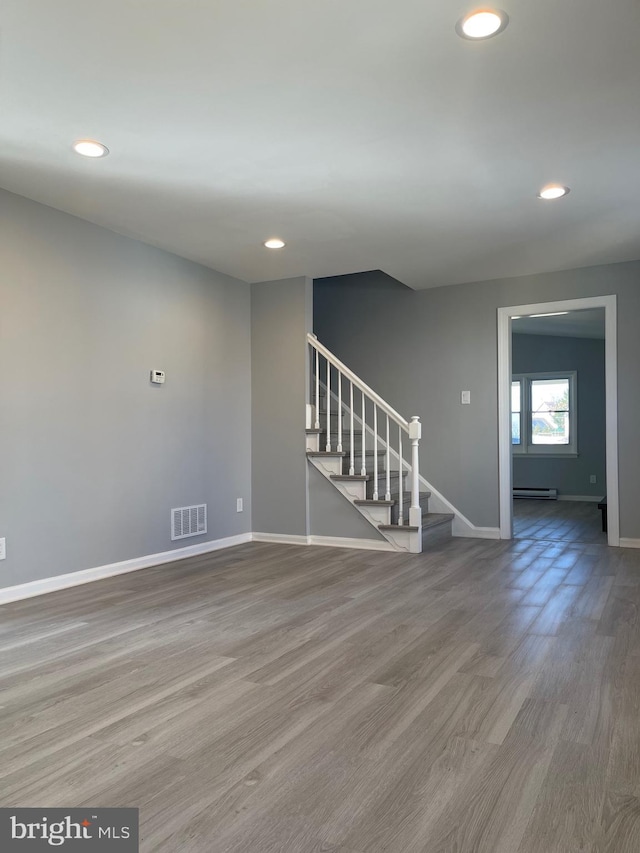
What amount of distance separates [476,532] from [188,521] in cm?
275

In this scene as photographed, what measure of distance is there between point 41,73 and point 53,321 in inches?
66.9

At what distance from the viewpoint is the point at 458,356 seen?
604cm

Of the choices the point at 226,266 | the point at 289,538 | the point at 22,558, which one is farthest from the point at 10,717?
the point at 226,266

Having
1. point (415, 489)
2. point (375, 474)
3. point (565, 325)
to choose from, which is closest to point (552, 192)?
point (415, 489)

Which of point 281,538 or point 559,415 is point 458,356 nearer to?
point 281,538

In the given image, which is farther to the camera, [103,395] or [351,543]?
[351,543]

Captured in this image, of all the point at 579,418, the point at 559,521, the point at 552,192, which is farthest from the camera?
the point at 579,418

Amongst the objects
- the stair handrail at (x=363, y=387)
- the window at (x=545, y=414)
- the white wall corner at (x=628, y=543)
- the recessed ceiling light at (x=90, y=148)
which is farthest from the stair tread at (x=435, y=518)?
the window at (x=545, y=414)

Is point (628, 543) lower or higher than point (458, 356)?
lower

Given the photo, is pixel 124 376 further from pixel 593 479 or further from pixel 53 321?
pixel 593 479

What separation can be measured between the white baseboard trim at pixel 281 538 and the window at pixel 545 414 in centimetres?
549

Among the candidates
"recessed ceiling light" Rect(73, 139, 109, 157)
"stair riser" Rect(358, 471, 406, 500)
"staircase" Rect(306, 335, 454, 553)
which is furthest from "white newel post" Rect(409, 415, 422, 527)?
"recessed ceiling light" Rect(73, 139, 109, 157)

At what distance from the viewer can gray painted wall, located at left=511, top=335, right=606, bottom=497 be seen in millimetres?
9234

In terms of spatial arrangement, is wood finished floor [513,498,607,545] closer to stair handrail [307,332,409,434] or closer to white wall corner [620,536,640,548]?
white wall corner [620,536,640,548]
